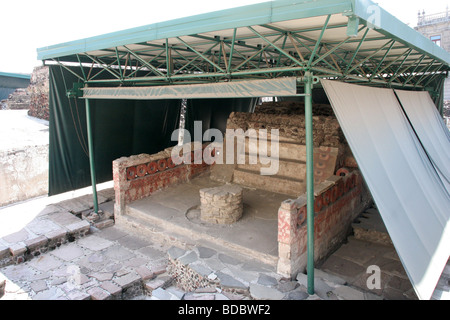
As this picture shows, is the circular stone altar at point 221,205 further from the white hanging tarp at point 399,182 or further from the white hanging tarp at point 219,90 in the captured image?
the white hanging tarp at point 399,182

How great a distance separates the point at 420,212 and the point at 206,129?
28.1 feet

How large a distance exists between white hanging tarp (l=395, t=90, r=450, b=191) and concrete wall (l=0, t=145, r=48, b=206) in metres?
9.72

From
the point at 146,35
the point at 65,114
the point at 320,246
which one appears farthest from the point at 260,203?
the point at 65,114

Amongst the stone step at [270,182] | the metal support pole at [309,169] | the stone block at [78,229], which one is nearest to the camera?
the metal support pole at [309,169]

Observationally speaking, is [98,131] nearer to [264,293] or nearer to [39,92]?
[39,92]

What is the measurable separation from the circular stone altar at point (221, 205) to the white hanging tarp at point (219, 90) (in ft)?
6.67

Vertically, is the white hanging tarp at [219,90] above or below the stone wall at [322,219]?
above

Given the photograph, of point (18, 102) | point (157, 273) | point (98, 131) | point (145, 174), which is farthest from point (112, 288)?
point (18, 102)

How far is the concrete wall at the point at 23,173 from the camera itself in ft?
29.2

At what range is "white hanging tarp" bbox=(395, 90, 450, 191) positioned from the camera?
23.3ft

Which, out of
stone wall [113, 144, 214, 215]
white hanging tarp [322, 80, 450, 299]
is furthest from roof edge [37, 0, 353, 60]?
stone wall [113, 144, 214, 215]

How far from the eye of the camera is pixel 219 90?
521 cm

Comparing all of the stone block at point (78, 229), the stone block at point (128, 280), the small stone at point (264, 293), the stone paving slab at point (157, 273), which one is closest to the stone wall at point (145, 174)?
the stone block at point (78, 229)

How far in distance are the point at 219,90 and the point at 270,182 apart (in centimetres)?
392
